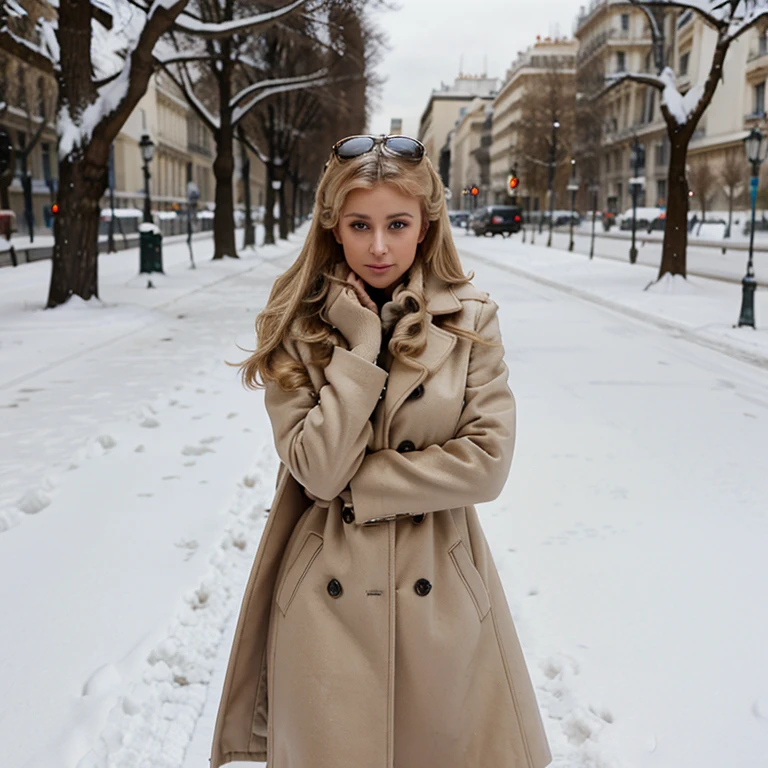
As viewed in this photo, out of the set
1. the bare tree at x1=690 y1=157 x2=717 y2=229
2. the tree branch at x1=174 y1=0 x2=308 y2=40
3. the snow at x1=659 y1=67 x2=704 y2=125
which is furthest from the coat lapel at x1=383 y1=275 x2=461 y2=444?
the bare tree at x1=690 y1=157 x2=717 y2=229

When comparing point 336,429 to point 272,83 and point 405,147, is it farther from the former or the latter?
point 272,83

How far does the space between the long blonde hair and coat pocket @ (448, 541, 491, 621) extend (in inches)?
16.7

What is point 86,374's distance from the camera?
8.88 meters

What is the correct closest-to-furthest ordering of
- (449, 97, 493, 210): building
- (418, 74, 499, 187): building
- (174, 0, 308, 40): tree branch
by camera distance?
(174, 0, 308, 40): tree branch
(449, 97, 493, 210): building
(418, 74, 499, 187): building

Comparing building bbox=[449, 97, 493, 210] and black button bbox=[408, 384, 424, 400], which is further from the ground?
building bbox=[449, 97, 493, 210]

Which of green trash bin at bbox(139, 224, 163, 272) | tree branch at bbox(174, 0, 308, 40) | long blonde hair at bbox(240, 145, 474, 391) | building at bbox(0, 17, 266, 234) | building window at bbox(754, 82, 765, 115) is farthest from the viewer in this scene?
building window at bbox(754, 82, 765, 115)

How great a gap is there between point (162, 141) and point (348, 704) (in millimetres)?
82252

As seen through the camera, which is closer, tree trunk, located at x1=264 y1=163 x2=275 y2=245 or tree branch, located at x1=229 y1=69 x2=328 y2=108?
tree branch, located at x1=229 y1=69 x2=328 y2=108

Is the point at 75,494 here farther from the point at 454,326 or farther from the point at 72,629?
the point at 454,326

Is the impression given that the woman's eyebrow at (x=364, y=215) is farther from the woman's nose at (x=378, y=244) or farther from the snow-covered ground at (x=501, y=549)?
the snow-covered ground at (x=501, y=549)

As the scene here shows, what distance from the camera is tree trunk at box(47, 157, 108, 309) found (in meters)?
13.5

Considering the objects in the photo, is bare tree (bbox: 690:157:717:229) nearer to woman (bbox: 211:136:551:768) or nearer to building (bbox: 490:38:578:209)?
building (bbox: 490:38:578:209)

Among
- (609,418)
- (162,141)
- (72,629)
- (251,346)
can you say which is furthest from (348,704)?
(162,141)

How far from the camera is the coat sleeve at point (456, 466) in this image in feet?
5.87
